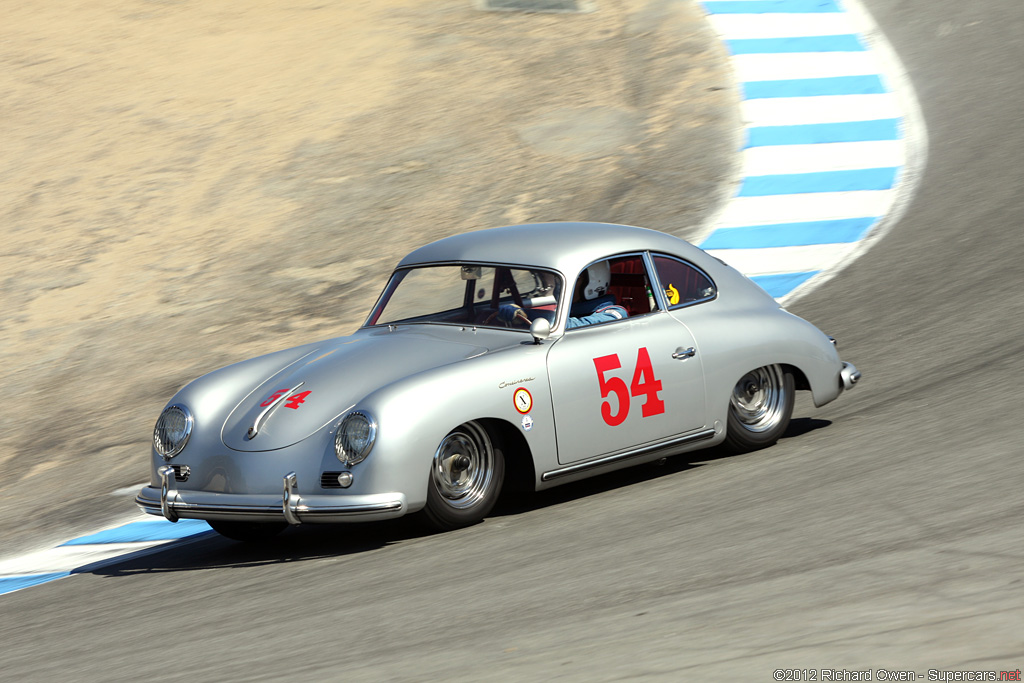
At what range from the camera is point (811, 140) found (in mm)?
13273

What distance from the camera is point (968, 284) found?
345 inches

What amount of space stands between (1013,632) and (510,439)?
9.11 feet

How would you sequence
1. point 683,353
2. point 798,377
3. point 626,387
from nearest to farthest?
point 626,387 → point 683,353 → point 798,377

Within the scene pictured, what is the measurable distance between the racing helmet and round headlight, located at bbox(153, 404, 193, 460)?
6.80 ft

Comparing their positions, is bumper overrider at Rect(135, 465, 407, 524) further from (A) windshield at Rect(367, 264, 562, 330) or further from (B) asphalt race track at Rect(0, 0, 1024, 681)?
(A) windshield at Rect(367, 264, 562, 330)

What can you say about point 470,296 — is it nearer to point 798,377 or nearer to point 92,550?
point 798,377

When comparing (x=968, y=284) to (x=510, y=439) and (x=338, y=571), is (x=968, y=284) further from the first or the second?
(x=338, y=571)

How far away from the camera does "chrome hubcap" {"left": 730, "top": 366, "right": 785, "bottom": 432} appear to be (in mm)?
6746

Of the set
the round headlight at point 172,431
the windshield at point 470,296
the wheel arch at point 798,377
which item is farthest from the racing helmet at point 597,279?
the round headlight at point 172,431

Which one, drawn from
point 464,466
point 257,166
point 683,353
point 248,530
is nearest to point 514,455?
point 464,466

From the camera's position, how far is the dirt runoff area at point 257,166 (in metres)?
9.45

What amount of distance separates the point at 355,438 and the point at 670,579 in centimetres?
159

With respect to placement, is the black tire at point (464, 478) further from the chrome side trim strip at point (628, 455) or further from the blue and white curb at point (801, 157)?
the blue and white curb at point (801, 157)

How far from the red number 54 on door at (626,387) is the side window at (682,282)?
20.6 inches
